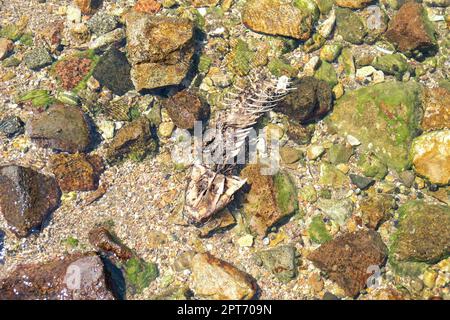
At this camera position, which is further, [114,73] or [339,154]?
[114,73]

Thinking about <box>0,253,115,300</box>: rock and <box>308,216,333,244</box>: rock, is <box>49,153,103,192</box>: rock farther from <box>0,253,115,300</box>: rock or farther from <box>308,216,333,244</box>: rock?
<box>308,216,333,244</box>: rock

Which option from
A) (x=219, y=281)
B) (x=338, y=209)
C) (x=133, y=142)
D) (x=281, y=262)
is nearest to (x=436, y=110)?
(x=338, y=209)

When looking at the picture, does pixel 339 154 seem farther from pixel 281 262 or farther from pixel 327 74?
pixel 281 262

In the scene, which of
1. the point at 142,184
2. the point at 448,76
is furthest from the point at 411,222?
the point at 142,184

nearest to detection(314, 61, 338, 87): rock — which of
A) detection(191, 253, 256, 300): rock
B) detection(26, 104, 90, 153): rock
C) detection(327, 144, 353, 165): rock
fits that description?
detection(327, 144, 353, 165): rock
